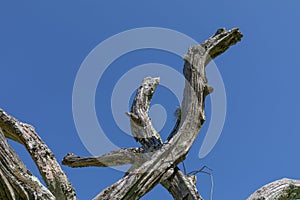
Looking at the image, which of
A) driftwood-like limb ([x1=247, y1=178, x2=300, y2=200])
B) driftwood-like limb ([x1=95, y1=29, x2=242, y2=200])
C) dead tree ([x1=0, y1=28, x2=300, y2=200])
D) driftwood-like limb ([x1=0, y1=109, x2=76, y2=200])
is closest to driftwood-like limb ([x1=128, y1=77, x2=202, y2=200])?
dead tree ([x1=0, y1=28, x2=300, y2=200])

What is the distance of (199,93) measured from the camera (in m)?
3.54

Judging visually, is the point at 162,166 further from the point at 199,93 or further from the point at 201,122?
the point at 199,93

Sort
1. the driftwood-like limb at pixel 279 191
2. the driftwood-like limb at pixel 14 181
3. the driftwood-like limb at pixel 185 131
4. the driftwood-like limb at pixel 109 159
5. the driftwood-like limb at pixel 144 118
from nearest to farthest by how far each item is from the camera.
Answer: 1. the driftwood-like limb at pixel 14 181
2. the driftwood-like limb at pixel 185 131
3. the driftwood-like limb at pixel 279 191
4. the driftwood-like limb at pixel 109 159
5. the driftwood-like limb at pixel 144 118

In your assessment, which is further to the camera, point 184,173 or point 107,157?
point 107,157

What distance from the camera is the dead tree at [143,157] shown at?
8.63 ft

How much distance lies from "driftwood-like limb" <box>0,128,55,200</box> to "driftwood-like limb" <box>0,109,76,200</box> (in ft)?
1.04

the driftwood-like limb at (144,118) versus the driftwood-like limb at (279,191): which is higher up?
the driftwood-like limb at (144,118)

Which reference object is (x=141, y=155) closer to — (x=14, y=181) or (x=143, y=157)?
(x=143, y=157)

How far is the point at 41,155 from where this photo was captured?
10.6ft

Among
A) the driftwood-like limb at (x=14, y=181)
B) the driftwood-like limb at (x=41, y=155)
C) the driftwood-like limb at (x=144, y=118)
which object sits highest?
the driftwood-like limb at (x=144, y=118)

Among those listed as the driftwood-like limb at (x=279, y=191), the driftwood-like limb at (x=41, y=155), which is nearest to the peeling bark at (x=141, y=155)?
the driftwood-like limb at (x=41, y=155)

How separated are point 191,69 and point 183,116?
0.48 m

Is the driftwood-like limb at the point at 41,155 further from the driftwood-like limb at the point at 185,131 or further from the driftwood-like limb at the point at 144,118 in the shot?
the driftwood-like limb at the point at 144,118

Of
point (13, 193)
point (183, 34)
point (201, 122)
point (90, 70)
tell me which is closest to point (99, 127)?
point (90, 70)
